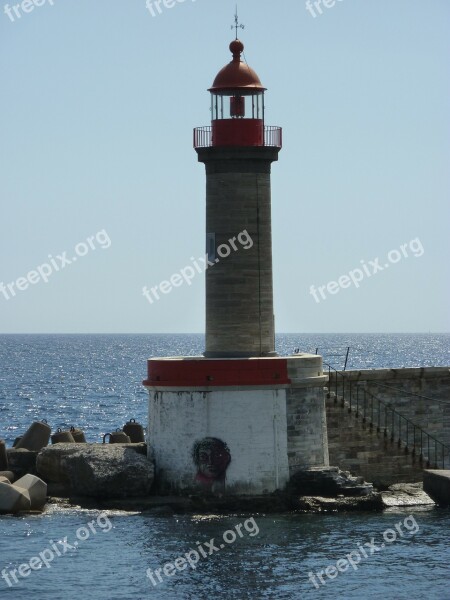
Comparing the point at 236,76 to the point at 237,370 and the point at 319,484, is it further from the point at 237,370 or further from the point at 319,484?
the point at 319,484

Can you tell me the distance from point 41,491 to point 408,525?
870cm

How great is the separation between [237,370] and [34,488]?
558cm

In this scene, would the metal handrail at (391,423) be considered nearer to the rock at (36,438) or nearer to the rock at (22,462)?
the rock at (36,438)

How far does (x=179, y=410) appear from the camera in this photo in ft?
106

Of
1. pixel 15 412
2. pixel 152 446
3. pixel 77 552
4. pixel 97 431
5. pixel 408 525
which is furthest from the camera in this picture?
pixel 15 412

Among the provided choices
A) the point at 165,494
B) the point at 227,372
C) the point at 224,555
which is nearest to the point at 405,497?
the point at 227,372

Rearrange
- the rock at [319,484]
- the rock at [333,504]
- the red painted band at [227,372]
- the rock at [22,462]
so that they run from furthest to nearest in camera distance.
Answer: the rock at [22,462] → the rock at [319,484] → the red painted band at [227,372] → the rock at [333,504]

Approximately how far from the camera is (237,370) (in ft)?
105

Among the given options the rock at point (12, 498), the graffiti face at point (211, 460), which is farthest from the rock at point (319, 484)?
the rock at point (12, 498)

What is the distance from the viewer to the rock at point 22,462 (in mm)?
34562

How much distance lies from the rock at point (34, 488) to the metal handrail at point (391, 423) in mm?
8248

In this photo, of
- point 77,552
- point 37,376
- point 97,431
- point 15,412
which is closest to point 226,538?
point 77,552

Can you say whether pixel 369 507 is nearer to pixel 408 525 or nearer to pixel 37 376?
pixel 408 525

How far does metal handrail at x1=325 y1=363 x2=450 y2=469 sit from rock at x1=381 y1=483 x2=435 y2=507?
60.1 inches
